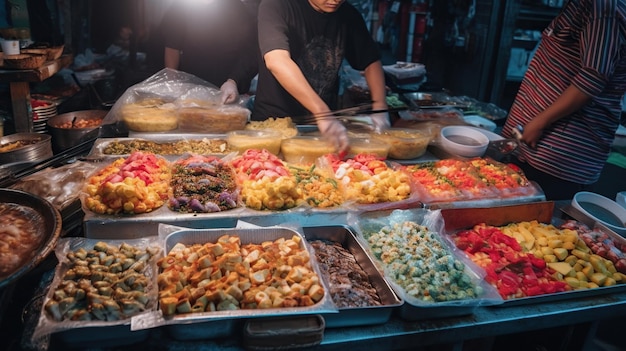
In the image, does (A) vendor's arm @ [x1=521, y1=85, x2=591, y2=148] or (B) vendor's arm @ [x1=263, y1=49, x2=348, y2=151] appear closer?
(A) vendor's arm @ [x1=521, y1=85, x2=591, y2=148]

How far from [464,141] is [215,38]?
9.85 feet

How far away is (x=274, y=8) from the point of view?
3334mm

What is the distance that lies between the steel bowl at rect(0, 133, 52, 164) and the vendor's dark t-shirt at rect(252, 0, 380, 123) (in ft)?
5.91

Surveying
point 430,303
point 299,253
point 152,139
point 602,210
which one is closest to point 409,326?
point 430,303

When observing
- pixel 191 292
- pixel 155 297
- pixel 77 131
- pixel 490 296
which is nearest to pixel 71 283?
pixel 155 297

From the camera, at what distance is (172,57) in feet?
15.3

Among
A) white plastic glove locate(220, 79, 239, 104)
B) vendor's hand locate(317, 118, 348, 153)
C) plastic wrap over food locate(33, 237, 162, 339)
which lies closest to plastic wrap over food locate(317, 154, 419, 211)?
vendor's hand locate(317, 118, 348, 153)

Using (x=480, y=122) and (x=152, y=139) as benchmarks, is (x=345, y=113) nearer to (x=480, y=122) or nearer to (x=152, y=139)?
(x=152, y=139)

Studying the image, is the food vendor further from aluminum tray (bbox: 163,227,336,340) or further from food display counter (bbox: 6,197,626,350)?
aluminum tray (bbox: 163,227,336,340)

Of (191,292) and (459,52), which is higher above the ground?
(459,52)

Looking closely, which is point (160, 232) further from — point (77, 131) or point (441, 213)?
point (77, 131)

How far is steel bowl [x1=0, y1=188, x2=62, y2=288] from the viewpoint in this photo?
58.8 inches

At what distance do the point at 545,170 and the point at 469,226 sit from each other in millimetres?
1168

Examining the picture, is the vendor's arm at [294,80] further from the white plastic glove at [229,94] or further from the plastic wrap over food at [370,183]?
the white plastic glove at [229,94]
